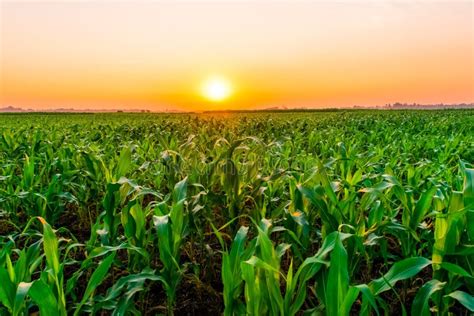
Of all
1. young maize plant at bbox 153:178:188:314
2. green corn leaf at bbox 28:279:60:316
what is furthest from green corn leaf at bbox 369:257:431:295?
green corn leaf at bbox 28:279:60:316

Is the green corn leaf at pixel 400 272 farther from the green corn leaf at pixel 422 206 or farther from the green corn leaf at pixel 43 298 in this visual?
the green corn leaf at pixel 43 298

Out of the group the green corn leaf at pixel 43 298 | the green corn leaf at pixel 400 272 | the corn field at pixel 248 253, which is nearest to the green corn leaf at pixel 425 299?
the corn field at pixel 248 253

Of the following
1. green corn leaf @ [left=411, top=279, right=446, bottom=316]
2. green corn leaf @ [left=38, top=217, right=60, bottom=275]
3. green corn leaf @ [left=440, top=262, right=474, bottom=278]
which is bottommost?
green corn leaf @ [left=411, top=279, right=446, bottom=316]

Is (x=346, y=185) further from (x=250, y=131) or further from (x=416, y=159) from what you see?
(x=250, y=131)

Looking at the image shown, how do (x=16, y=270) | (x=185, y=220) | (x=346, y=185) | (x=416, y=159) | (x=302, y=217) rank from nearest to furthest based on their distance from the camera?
(x=16, y=270) < (x=302, y=217) < (x=185, y=220) < (x=346, y=185) < (x=416, y=159)

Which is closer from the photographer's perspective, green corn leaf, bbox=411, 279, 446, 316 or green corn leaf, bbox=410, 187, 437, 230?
green corn leaf, bbox=411, 279, 446, 316

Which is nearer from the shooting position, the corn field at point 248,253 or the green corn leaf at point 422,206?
the corn field at point 248,253

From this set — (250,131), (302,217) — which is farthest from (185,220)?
(250,131)

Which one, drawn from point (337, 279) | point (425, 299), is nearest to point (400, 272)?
point (425, 299)

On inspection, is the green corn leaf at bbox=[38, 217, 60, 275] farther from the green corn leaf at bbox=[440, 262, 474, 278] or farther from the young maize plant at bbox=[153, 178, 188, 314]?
the green corn leaf at bbox=[440, 262, 474, 278]

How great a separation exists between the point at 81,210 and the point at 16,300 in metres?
2.54

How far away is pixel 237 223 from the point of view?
299 cm

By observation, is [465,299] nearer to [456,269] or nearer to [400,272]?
[456,269]

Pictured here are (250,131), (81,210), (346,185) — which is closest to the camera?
(346,185)
